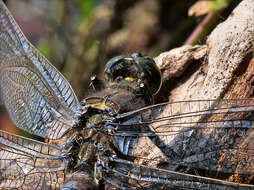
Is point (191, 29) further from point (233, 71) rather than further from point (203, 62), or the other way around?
→ point (233, 71)

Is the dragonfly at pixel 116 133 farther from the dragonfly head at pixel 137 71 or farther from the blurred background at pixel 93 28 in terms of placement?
the blurred background at pixel 93 28

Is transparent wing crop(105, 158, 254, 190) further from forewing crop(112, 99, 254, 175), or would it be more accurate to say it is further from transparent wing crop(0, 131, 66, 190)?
transparent wing crop(0, 131, 66, 190)

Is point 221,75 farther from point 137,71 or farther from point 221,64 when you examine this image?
point 137,71

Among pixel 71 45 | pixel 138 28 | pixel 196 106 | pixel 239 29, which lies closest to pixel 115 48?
pixel 71 45

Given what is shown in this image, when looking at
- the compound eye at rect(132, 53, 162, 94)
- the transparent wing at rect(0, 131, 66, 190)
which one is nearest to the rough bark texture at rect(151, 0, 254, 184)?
the compound eye at rect(132, 53, 162, 94)

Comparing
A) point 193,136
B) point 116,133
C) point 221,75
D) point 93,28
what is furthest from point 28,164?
point 93,28

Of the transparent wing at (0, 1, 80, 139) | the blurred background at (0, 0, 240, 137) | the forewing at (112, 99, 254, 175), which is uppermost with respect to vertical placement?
the blurred background at (0, 0, 240, 137)
